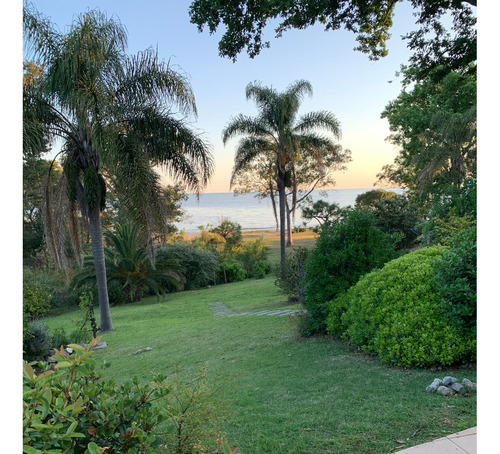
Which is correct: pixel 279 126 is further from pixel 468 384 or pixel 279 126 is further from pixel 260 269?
pixel 468 384

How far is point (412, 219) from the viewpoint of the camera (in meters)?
16.8

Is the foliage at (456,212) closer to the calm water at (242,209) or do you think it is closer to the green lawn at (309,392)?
the green lawn at (309,392)

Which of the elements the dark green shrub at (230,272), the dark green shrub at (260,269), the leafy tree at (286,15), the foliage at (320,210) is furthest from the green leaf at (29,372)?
the foliage at (320,210)

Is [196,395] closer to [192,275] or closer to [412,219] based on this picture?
[192,275]

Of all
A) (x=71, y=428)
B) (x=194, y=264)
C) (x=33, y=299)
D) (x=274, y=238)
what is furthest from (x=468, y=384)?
(x=274, y=238)

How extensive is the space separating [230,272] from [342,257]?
505 inches

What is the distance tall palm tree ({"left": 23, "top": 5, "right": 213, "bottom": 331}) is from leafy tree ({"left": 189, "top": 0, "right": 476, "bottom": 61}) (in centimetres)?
375

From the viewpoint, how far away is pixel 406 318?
3.60m

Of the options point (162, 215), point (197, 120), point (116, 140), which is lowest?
point (162, 215)

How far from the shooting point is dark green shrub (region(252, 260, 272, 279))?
17938mm

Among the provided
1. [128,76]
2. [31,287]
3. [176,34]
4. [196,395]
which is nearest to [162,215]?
[128,76]

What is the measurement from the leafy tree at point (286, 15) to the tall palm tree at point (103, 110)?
375cm

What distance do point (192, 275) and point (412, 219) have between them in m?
9.10

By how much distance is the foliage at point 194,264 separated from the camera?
15.8 m
